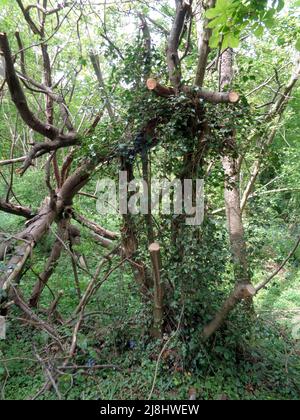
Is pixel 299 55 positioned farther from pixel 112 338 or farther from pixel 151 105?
pixel 112 338

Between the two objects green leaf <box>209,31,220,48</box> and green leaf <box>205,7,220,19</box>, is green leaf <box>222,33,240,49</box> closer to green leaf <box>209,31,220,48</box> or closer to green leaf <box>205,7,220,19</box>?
green leaf <box>209,31,220,48</box>

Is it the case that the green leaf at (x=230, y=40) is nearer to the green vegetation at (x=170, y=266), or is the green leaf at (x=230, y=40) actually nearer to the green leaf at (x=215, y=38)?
the green leaf at (x=215, y=38)

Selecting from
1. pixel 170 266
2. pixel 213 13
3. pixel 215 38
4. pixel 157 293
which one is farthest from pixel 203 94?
pixel 157 293

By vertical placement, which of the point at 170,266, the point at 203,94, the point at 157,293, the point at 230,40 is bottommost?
the point at 157,293

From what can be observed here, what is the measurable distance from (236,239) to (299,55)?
3.46 metres

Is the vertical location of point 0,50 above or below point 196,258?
above

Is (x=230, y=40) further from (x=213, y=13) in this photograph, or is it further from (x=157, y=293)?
(x=157, y=293)

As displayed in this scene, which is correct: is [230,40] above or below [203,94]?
above

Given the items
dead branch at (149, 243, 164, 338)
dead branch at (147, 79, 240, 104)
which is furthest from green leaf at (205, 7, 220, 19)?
dead branch at (149, 243, 164, 338)

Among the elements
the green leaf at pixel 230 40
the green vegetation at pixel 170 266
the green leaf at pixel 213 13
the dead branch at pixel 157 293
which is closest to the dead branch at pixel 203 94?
the green vegetation at pixel 170 266

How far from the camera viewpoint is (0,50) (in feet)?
9.18

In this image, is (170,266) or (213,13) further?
(170,266)

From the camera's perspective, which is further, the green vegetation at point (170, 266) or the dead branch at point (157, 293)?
the dead branch at point (157, 293)
